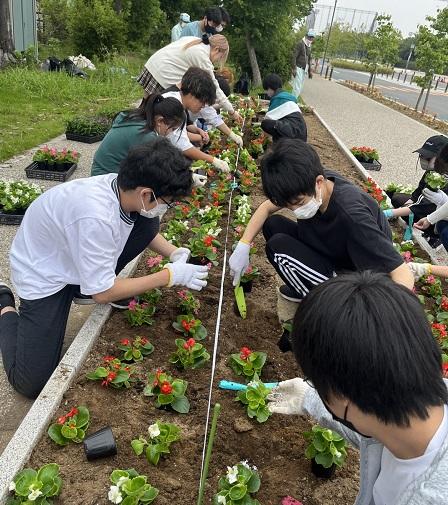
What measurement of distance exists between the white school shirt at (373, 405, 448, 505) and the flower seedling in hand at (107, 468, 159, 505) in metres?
0.79

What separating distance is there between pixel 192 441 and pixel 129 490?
409 mm

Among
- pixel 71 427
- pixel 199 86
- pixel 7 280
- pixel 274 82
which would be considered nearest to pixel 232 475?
pixel 71 427

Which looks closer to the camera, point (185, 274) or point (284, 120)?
point (185, 274)

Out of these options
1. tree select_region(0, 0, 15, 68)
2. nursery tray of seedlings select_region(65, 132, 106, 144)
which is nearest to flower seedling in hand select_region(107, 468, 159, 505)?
nursery tray of seedlings select_region(65, 132, 106, 144)

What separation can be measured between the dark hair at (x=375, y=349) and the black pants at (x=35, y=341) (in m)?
1.67

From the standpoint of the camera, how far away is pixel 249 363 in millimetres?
2438

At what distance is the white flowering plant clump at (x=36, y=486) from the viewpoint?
1641 millimetres

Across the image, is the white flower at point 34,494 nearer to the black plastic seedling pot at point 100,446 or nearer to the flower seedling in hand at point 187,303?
the black plastic seedling pot at point 100,446

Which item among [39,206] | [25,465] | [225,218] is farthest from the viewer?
[225,218]

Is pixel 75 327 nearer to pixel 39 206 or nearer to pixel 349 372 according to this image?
pixel 39 206

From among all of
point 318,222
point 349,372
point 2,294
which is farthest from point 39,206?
point 349,372

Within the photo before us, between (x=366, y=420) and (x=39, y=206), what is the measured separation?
181cm

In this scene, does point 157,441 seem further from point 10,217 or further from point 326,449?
point 10,217

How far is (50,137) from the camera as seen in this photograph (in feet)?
21.8
